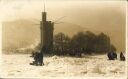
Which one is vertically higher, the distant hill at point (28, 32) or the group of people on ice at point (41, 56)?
the distant hill at point (28, 32)

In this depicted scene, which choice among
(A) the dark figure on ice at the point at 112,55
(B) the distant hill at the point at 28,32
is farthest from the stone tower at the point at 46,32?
(A) the dark figure on ice at the point at 112,55

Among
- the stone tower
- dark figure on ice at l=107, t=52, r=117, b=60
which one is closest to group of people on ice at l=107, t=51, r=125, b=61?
dark figure on ice at l=107, t=52, r=117, b=60

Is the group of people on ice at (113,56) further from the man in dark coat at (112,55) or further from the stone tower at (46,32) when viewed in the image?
the stone tower at (46,32)

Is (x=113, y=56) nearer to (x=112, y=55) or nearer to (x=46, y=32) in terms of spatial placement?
(x=112, y=55)

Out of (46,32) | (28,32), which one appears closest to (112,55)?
(46,32)

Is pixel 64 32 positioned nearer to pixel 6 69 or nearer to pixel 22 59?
pixel 22 59
